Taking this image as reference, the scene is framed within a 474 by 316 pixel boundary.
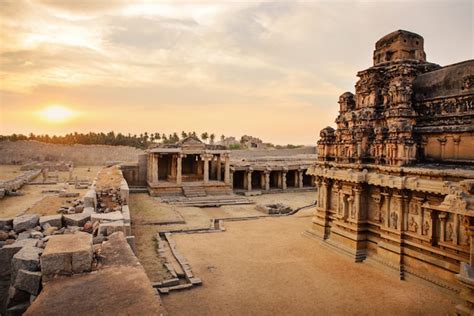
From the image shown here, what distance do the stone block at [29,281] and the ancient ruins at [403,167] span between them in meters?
7.94

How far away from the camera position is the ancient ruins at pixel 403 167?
943 cm

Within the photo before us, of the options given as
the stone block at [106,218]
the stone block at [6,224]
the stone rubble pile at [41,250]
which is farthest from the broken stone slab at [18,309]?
the stone block at [6,224]

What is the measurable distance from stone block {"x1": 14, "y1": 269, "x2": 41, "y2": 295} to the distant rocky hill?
48965mm

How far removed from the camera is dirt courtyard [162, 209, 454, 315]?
8.16 metres

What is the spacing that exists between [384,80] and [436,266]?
692 centimetres

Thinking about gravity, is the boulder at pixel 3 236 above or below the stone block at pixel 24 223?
below

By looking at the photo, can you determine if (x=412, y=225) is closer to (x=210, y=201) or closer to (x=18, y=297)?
(x=18, y=297)

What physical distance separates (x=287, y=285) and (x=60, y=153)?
51.8 m

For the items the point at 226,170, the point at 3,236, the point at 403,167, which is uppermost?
the point at 403,167

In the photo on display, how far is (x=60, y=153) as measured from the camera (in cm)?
5250

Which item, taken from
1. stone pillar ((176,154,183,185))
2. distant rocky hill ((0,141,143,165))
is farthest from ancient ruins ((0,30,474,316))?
distant rocky hill ((0,141,143,165))

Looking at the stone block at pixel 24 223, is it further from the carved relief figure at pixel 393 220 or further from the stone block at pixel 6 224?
the carved relief figure at pixel 393 220

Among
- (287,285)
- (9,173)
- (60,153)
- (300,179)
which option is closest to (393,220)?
(287,285)

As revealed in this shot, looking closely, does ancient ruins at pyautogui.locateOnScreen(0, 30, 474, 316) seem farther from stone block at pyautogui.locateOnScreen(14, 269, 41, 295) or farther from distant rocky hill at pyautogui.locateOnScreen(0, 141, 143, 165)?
distant rocky hill at pyautogui.locateOnScreen(0, 141, 143, 165)
